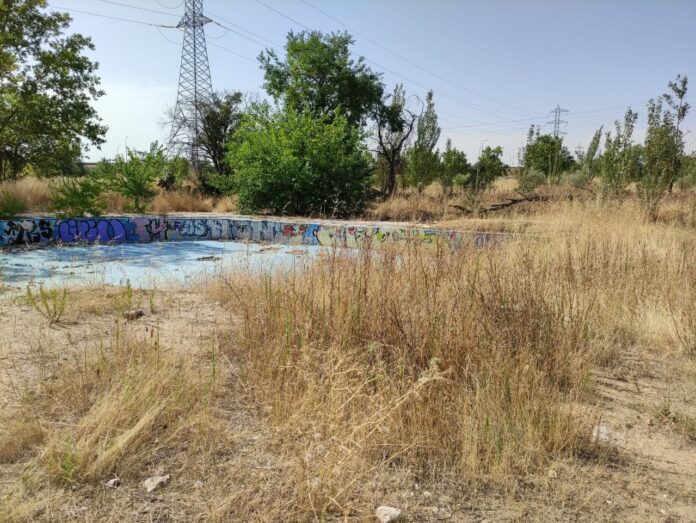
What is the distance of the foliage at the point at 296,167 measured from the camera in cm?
1684

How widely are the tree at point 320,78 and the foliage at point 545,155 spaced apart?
307 inches

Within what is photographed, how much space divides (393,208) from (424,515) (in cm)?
1587

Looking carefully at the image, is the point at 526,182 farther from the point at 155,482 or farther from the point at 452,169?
the point at 155,482

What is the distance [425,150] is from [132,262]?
16.7 m

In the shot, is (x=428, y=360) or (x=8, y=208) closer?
(x=428, y=360)

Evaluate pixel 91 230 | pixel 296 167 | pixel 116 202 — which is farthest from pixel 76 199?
pixel 296 167

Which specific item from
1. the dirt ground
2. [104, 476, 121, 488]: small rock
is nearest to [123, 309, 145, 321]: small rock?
the dirt ground

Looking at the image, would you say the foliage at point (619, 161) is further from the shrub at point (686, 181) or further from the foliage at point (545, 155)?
the shrub at point (686, 181)

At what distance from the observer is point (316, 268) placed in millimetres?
4535

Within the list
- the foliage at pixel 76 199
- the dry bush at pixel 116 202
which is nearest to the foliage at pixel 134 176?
the dry bush at pixel 116 202

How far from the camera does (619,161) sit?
1182cm

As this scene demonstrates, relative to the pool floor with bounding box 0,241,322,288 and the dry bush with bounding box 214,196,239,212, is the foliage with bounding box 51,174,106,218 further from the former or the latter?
the dry bush with bounding box 214,196,239,212

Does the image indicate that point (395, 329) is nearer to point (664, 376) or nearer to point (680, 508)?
point (680, 508)

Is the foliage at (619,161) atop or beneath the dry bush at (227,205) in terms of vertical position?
atop
